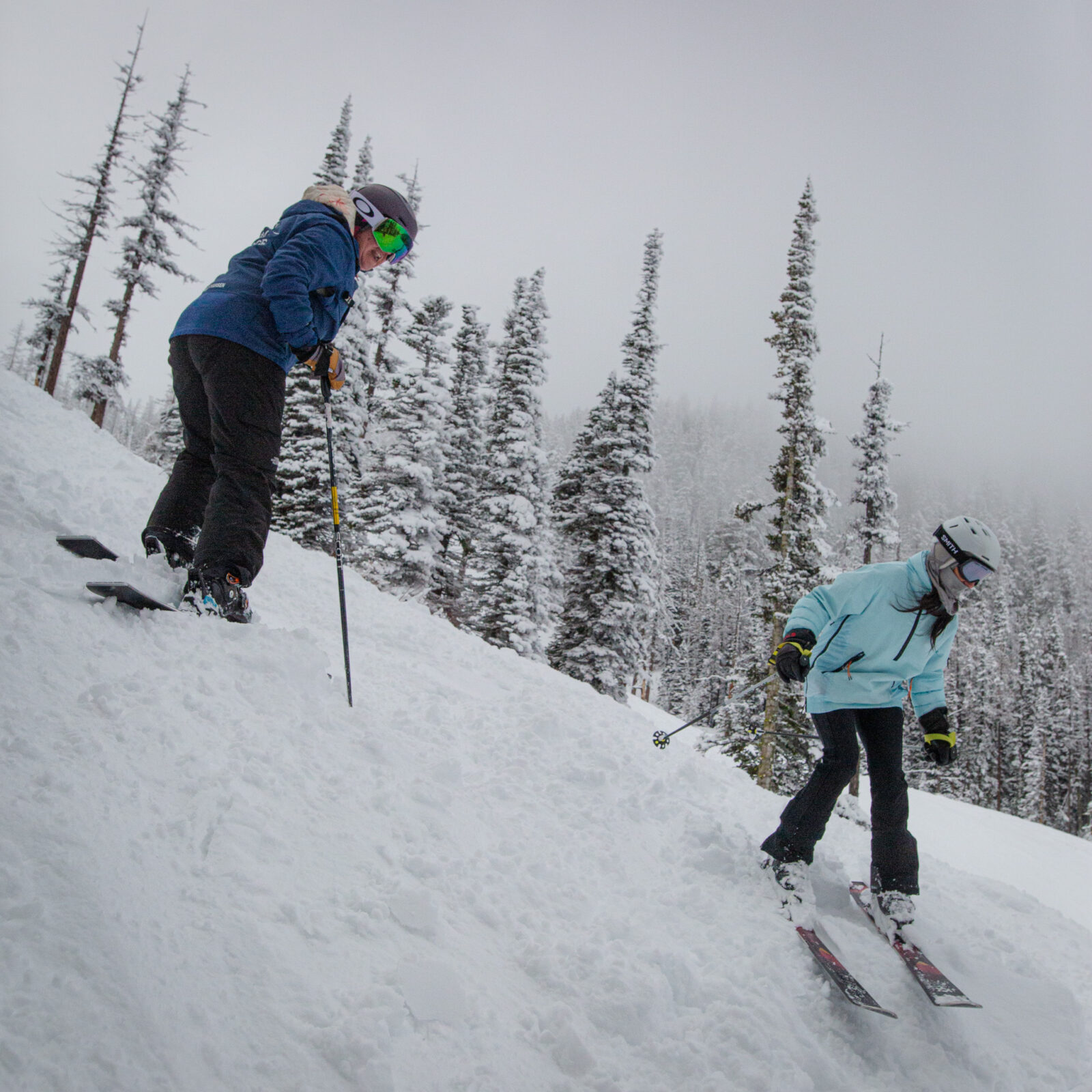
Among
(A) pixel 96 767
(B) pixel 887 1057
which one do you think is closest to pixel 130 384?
(A) pixel 96 767

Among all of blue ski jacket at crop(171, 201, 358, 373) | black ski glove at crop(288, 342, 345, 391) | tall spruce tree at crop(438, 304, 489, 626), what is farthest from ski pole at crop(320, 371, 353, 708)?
tall spruce tree at crop(438, 304, 489, 626)

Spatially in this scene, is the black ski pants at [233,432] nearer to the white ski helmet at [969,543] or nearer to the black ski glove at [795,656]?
the black ski glove at [795,656]

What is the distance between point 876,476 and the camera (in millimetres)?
21922

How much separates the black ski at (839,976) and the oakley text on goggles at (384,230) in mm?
4531

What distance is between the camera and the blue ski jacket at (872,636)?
3793 millimetres

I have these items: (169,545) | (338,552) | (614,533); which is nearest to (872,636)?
(338,552)

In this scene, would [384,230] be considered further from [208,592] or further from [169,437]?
[169,437]

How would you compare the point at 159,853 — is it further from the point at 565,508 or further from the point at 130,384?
the point at 130,384

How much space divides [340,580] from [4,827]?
251 cm

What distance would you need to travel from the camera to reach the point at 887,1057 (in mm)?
2643

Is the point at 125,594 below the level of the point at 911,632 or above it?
below

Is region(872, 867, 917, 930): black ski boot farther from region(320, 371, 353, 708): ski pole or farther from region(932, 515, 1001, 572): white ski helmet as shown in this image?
region(320, 371, 353, 708): ski pole

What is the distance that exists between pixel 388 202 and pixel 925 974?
17.5 feet

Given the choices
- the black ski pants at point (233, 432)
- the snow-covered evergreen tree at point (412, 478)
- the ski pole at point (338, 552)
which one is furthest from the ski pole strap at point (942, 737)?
the snow-covered evergreen tree at point (412, 478)
